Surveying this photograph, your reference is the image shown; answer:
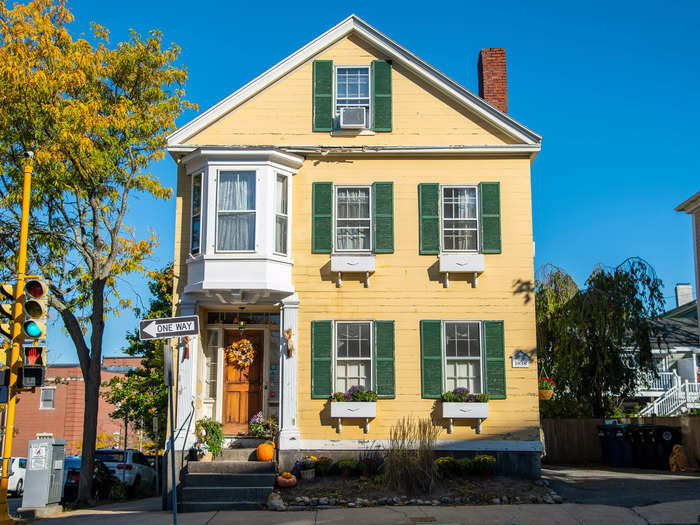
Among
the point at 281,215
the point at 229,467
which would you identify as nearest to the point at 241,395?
the point at 229,467

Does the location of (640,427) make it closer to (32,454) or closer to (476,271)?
(476,271)

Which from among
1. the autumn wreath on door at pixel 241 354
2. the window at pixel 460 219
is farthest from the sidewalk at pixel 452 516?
the window at pixel 460 219

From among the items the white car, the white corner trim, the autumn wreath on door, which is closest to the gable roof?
the autumn wreath on door

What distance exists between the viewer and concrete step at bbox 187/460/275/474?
43.5ft

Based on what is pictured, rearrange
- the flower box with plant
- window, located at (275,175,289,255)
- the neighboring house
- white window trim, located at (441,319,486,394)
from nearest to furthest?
the flower box with plant < the neighboring house < white window trim, located at (441,319,486,394) < window, located at (275,175,289,255)

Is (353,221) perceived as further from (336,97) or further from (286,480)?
(286,480)

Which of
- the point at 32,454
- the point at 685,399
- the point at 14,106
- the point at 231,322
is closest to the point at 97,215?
the point at 14,106

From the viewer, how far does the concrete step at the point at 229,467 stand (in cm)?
1327

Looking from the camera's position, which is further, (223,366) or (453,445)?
(223,366)

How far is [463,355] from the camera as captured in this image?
14.3 metres

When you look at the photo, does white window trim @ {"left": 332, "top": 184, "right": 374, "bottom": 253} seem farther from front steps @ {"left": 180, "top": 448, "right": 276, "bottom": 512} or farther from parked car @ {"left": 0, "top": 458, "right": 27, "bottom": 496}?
parked car @ {"left": 0, "top": 458, "right": 27, "bottom": 496}

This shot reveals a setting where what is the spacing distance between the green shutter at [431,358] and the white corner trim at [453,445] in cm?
100

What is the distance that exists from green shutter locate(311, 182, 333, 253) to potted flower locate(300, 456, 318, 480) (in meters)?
4.18

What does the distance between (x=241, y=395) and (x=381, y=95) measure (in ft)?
23.3
